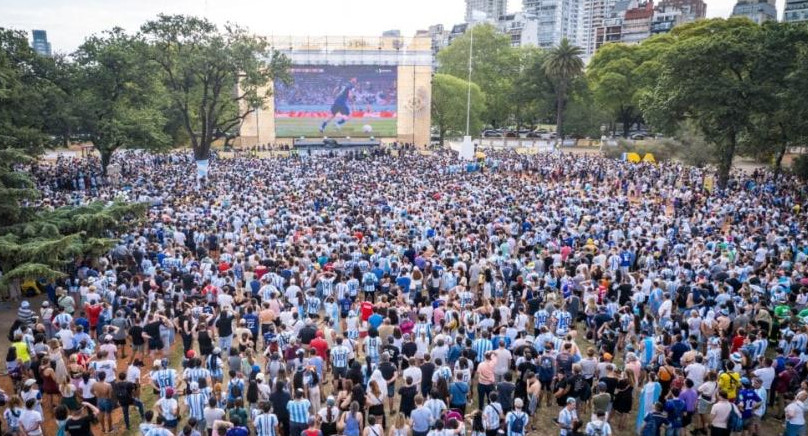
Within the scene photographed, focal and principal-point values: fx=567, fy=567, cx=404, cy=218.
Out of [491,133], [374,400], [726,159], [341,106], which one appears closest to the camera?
[374,400]

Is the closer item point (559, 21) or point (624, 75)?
point (624, 75)

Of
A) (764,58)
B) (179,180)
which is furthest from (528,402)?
(764,58)

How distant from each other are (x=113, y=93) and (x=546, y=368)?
27798 mm

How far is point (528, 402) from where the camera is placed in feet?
28.7

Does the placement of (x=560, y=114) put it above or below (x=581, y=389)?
above

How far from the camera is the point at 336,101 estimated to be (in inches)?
2000

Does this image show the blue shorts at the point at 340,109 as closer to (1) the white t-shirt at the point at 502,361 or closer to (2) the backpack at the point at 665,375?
(1) the white t-shirt at the point at 502,361

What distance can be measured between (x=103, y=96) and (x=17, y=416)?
25150mm

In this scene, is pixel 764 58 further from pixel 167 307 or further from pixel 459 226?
pixel 167 307

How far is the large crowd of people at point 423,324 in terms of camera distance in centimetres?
795

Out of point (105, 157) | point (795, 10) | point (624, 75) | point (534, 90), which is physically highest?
point (795, 10)

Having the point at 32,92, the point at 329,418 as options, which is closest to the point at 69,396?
the point at 329,418

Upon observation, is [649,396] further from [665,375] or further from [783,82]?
[783,82]

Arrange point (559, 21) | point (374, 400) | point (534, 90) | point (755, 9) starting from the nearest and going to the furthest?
1. point (374, 400)
2. point (534, 90)
3. point (755, 9)
4. point (559, 21)
